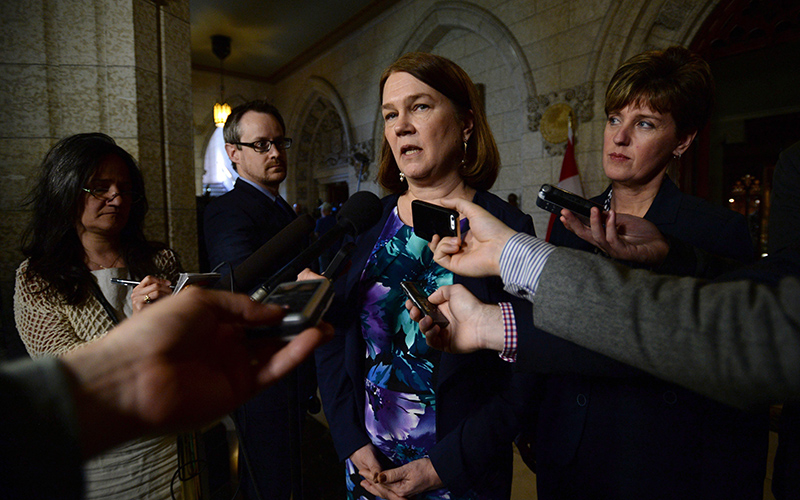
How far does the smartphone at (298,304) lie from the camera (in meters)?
0.52

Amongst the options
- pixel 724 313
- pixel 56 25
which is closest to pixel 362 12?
pixel 56 25

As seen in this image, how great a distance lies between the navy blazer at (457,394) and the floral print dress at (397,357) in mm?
34

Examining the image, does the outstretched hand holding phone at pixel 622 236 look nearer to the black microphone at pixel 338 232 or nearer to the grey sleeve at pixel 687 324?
the grey sleeve at pixel 687 324

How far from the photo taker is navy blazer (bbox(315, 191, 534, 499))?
38.6 inches

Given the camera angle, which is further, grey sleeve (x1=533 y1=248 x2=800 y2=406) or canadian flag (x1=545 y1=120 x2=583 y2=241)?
canadian flag (x1=545 y1=120 x2=583 y2=241)

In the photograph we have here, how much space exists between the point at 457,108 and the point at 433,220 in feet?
1.70

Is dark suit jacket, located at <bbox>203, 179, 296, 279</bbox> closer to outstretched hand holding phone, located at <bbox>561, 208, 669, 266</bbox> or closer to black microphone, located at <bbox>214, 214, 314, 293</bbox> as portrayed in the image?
black microphone, located at <bbox>214, 214, 314, 293</bbox>

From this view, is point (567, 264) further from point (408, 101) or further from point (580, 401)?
point (408, 101)

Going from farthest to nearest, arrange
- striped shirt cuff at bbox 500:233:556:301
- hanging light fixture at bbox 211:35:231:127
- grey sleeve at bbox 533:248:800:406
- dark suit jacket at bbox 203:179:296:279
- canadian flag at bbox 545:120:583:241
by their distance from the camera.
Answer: hanging light fixture at bbox 211:35:231:127
canadian flag at bbox 545:120:583:241
dark suit jacket at bbox 203:179:296:279
striped shirt cuff at bbox 500:233:556:301
grey sleeve at bbox 533:248:800:406

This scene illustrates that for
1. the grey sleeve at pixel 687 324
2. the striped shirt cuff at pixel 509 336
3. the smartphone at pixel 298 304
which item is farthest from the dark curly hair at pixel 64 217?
the grey sleeve at pixel 687 324

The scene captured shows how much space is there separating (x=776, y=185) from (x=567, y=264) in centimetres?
84

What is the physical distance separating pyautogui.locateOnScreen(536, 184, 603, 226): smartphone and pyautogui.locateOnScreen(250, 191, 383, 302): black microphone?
43cm

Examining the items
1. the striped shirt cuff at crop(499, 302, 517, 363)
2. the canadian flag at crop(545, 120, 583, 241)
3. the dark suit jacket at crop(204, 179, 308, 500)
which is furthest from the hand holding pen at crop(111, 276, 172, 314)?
the canadian flag at crop(545, 120, 583, 241)

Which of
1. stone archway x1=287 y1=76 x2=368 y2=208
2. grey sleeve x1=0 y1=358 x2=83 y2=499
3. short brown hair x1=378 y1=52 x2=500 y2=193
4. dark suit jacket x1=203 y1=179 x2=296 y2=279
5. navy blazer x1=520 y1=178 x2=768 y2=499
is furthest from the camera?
stone archway x1=287 y1=76 x2=368 y2=208
